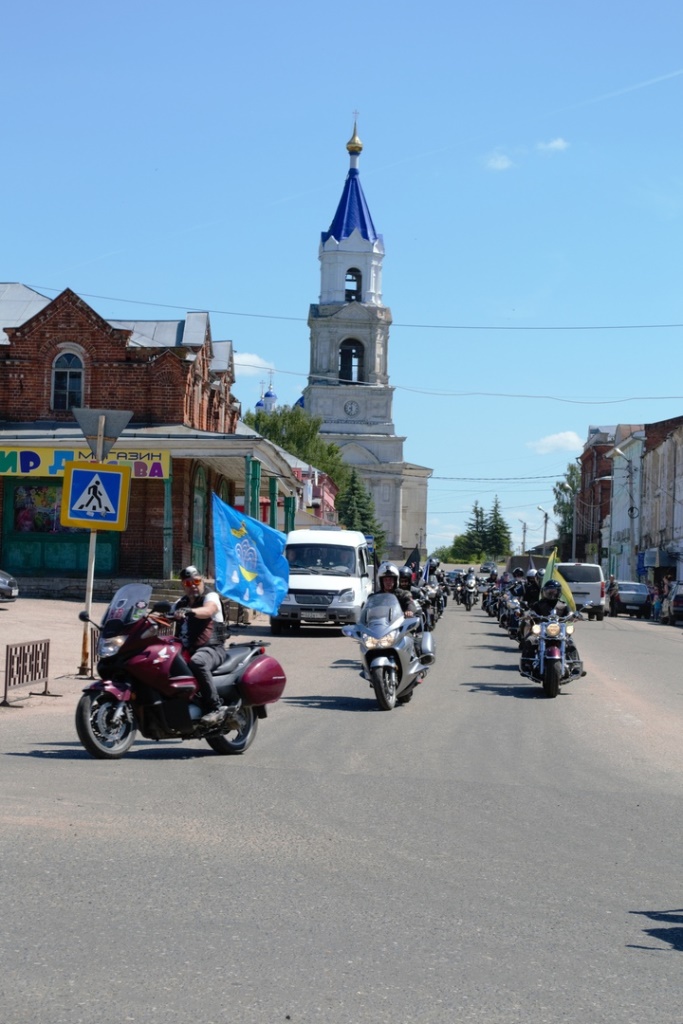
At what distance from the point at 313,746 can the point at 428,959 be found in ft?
20.2

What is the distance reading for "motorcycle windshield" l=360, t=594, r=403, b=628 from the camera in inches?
570

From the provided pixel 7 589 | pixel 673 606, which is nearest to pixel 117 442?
pixel 7 589

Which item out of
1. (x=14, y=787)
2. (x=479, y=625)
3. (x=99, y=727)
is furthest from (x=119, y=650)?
(x=479, y=625)

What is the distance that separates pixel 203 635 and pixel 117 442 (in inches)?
910

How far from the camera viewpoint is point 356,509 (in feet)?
353

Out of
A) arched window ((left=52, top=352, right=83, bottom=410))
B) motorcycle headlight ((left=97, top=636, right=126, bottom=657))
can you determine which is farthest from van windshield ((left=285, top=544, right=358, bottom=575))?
motorcycle headlight ((left=97, top=636, right=126, bottom=657))

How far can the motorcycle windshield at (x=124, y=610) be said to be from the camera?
9.80 m

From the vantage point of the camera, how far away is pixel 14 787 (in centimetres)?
858

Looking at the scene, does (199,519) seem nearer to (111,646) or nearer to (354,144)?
(111,646)

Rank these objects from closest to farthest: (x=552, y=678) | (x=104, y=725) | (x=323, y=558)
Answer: (x=104, y=725)
(x=552, y=678)
(x=323, y=558)

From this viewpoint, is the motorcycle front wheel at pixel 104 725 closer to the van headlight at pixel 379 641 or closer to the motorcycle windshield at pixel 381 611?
the van headlight at pixel 379 641

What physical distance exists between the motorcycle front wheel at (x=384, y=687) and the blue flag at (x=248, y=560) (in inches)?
201

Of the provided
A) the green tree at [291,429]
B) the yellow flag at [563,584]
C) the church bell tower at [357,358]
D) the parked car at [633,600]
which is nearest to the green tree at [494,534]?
the church bell tower at [357,358]

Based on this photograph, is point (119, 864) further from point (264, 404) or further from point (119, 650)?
point (264, 404)
